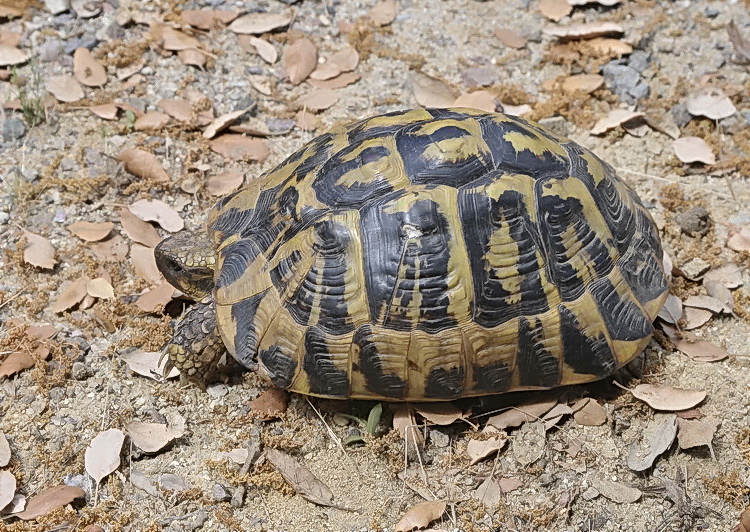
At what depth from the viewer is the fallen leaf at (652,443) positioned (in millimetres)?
3387

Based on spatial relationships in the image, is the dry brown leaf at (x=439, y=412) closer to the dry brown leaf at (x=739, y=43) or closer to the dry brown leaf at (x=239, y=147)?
the dry brown leaf at (x=239, y=147)

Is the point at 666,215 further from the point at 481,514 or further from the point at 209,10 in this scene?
the point at 209,10

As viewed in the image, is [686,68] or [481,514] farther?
[686,68]

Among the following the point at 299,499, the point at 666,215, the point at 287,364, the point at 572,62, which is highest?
the point at 572,62

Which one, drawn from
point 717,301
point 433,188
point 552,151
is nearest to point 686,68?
point 717,301

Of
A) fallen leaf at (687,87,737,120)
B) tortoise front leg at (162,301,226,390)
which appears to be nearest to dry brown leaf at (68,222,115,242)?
tortoise front leg at (162,301,226,390)

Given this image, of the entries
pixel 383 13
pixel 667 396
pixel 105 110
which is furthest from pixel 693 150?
pixel 105 110

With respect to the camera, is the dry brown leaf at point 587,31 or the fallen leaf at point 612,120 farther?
the dry brown leaf at point 587,31

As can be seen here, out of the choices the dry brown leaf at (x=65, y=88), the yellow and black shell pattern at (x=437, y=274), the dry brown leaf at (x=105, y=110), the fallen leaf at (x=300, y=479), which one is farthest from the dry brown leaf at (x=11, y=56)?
the fallen leaf at (x=300, y=479)

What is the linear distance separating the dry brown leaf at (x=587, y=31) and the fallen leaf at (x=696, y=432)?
3.00 meters

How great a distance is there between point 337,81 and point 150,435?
2733mm

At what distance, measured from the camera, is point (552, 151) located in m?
3.54

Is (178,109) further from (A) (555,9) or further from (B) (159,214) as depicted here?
(A) (555,9)

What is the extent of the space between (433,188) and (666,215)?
184 centimetres
